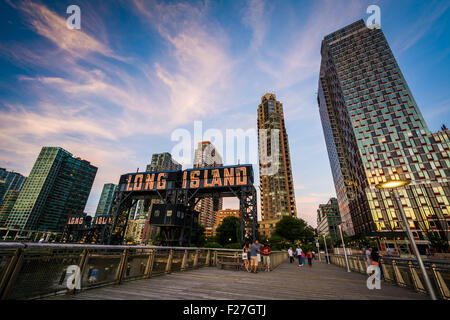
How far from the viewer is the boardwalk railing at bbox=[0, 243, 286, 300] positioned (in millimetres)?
3398

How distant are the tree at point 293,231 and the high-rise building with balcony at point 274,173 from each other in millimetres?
23805

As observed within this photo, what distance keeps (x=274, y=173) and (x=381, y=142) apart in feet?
158

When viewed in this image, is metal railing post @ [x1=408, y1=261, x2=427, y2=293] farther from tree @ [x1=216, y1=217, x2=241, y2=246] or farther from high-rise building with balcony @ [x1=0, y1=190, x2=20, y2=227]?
high-rise building with balcony @ [x1=0, y1=190, x2=20, y2=227]

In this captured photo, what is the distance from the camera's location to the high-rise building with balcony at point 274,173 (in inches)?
3447

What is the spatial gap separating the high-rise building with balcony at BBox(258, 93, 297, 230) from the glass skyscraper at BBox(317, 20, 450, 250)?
2523 cm

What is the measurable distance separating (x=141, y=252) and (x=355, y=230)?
82462mm

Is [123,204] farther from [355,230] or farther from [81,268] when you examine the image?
[355,230]

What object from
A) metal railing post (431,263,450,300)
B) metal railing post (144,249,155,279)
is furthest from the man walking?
metal railing post (144,249,155,279)

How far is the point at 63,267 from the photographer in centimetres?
430

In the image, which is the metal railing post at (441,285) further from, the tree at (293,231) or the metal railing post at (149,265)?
the tree at (293,231)

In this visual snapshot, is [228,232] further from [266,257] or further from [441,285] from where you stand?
[441,285]

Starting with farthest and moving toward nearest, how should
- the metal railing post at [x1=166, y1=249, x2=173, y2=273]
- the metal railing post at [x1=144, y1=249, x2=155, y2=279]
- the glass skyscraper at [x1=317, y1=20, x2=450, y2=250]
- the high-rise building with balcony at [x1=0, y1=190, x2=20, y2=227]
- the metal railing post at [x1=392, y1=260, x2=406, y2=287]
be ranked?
the high-rise building with balcony at [x1=0, y1=190, x2=20, y2=227]
the glass skyscraper at [x1=317, y1=20, x2=450, y2=250]
the metal railing post at [x1=166, y1=249, x2=173, y2=273]
the metal railing post at [x1=392, y1=260, x2=406, y2=287]
the metal railing post at [x1=144, y1=249, x2=155, y2=279]

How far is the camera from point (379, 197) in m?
52.8
